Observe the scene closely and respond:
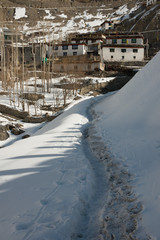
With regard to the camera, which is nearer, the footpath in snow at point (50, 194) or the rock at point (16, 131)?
the footpath in snow at point (50, 194)

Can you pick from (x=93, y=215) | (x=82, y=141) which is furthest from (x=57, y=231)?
(x=82, y=141)

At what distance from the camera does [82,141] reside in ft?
31.8

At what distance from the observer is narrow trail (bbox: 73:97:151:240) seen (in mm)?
3502

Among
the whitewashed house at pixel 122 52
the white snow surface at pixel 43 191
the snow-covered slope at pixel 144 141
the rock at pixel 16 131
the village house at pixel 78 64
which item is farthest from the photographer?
the whitewashed house at pixel 122 52

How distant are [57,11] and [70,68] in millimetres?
65481

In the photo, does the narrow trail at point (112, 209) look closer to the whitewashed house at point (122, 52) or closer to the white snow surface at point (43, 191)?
the white snow surface at point (43, 191)

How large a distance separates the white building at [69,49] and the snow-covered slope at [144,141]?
32402 millimetres

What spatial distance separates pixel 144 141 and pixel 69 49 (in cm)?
4034

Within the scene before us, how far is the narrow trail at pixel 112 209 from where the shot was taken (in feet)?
11.5

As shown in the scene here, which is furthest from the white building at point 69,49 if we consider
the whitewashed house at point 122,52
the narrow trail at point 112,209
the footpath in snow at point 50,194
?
the narrow trail at point 112,209

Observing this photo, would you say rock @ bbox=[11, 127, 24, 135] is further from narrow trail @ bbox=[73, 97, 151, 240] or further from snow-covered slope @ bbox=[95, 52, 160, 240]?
narrow trail @ bbox=[73, 97, 151, 240]

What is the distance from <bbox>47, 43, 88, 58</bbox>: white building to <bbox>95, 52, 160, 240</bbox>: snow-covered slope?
32402 millimetres

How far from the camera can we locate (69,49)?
43.7 metres

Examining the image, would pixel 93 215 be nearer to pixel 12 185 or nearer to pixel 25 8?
pixel 12 185
